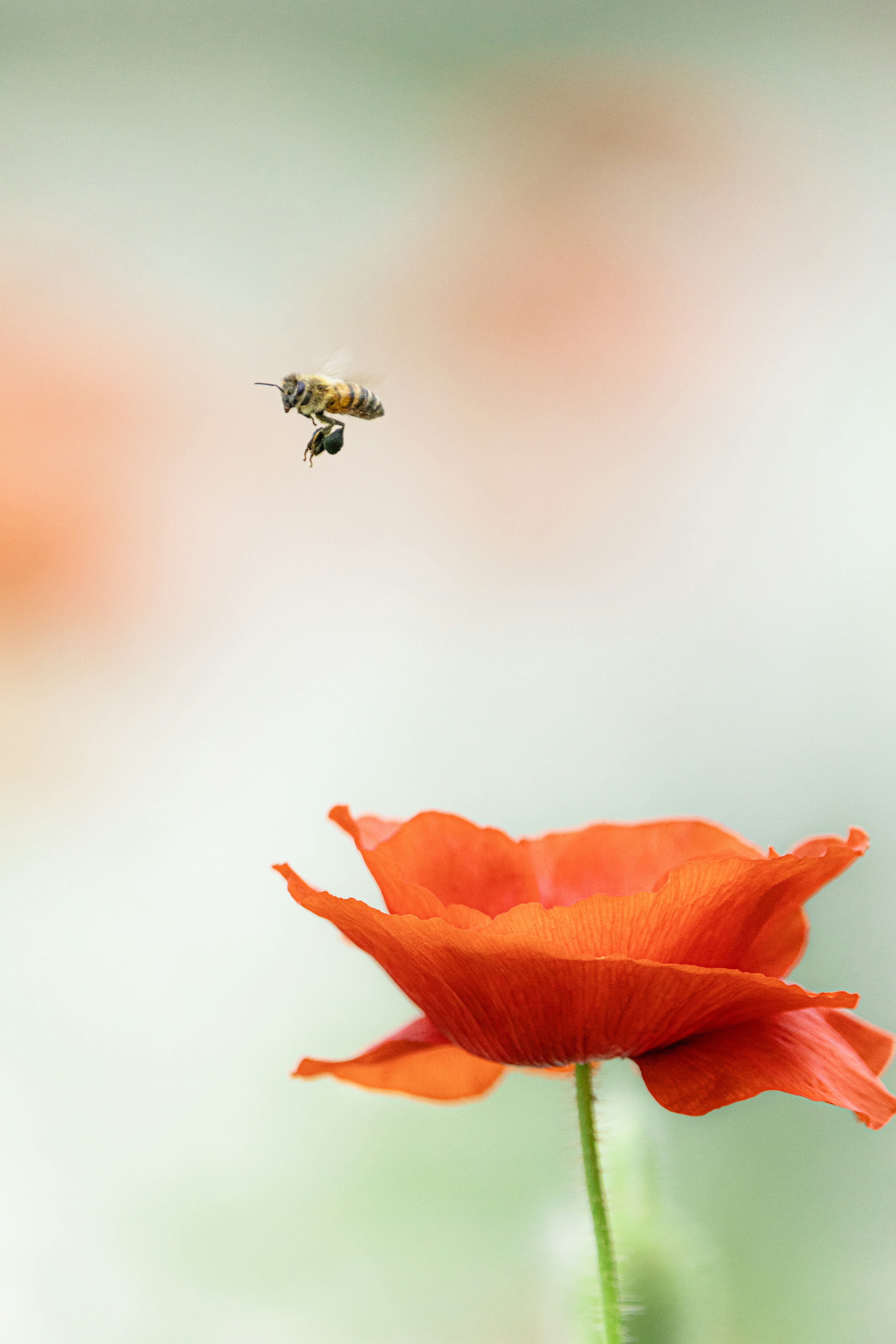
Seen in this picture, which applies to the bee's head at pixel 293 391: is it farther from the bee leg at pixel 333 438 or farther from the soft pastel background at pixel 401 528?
the soft pastel background at pixel 401 528

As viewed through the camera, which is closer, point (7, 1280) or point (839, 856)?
point (839, 856)

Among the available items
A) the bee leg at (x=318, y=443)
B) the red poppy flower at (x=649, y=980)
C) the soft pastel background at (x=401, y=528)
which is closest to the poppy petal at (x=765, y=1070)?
the red poppy flower at (x=649, y=980)

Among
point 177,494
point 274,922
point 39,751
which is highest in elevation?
point 177,494

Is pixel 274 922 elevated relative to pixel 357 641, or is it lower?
lower

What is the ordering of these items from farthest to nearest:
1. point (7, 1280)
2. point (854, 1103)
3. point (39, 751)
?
point (39, 751) → point (7, 1280) → point (854, 1103)

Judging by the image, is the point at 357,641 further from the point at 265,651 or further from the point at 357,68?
the point at 357,68

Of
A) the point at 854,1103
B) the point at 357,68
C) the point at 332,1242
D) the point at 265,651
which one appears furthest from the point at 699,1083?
the point at 357,68

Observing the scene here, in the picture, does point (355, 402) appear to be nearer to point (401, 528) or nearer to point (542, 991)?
point (542, 991)

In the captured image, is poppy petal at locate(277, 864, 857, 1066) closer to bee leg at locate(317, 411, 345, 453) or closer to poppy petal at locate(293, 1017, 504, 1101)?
poppy petal at locate(293, 1017, 504, 1101)
